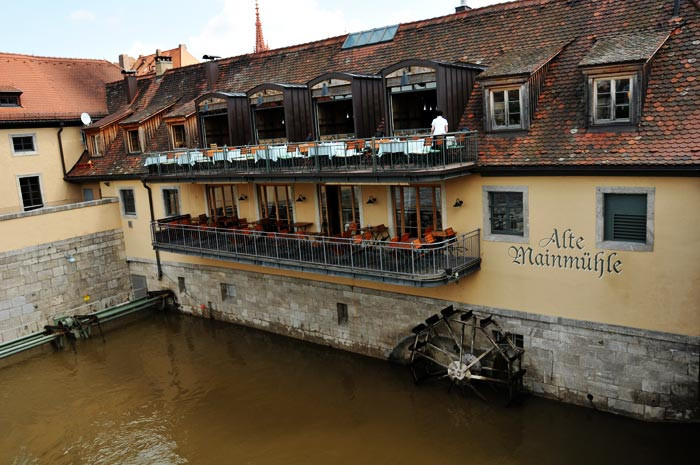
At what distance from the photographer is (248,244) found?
65.2ft

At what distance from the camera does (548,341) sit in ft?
49.3

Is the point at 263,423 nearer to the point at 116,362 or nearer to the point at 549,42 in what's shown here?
the point at 116,362

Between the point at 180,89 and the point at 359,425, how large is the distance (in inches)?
704

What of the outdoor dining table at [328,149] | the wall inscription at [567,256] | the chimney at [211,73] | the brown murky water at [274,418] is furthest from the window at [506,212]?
the chimney at [211,73]

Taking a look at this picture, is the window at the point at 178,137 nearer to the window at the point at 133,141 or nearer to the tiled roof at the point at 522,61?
the window at the point at 133,141

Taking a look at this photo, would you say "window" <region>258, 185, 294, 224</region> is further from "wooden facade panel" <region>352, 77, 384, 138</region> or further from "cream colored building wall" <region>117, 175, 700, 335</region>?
"cream colored building wall" <region>117, 175, 700, 335</region>

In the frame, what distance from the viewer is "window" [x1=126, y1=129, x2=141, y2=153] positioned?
2561cm

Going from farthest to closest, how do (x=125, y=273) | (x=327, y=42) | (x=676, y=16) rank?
(x=125, y=273) → (x=327, y=42) → (x=676, y=16)

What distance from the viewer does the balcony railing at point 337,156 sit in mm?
14992

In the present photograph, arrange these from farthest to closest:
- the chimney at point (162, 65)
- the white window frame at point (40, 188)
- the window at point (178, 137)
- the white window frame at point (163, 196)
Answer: the chimney at point (162, 65) < the white window frame at point (40, 188) < the white window frame at point (163, 196) < the window at point (178, 137)

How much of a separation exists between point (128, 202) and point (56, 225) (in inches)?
124

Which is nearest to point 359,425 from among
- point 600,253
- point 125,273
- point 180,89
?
point 600,253

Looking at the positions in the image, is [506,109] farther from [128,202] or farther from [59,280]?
[59,280]

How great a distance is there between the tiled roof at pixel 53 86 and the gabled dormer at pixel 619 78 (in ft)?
74.0
